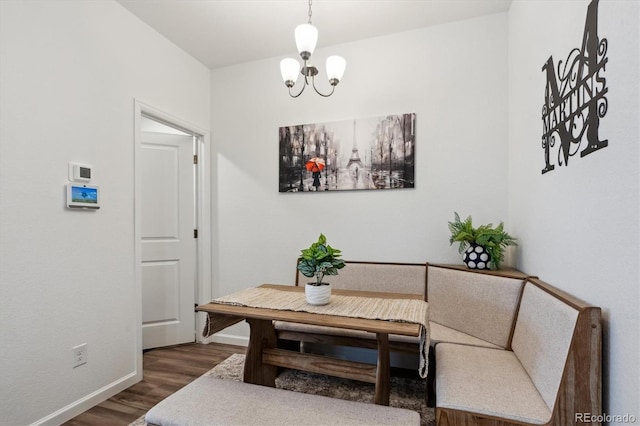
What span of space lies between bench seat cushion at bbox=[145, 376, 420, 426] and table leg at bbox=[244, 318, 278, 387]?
1.75 ft

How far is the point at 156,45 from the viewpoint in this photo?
2625 millimetres

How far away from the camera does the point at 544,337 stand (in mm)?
1366

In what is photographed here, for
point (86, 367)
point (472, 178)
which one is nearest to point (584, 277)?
point (472, 178)

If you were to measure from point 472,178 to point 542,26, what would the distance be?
1091 millimetres

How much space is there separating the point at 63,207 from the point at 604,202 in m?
2.77

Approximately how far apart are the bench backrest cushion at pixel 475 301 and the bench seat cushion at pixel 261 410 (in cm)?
100

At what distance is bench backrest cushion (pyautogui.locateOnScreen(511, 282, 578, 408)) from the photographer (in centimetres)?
117

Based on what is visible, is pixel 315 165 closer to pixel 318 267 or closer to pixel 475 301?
pixel 318 267

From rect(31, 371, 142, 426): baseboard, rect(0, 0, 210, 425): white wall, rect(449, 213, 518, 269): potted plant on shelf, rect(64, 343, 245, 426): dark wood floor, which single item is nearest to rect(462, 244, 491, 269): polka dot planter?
rect(449, 213, 518, 269): potted plant on shelf

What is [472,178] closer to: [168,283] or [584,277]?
[584,277]

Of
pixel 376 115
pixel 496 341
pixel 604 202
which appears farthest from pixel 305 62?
pixel 496 341

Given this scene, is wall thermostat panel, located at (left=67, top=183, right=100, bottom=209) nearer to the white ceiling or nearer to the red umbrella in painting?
the white ceiling

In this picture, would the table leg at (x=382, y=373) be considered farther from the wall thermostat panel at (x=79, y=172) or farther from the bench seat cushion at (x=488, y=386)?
the wall thermostat panel at (x=79, y=172)

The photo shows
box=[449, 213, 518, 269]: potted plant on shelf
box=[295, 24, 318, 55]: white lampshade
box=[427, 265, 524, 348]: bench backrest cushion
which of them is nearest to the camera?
box=[295, 24, 318, 55]: white lampshade
